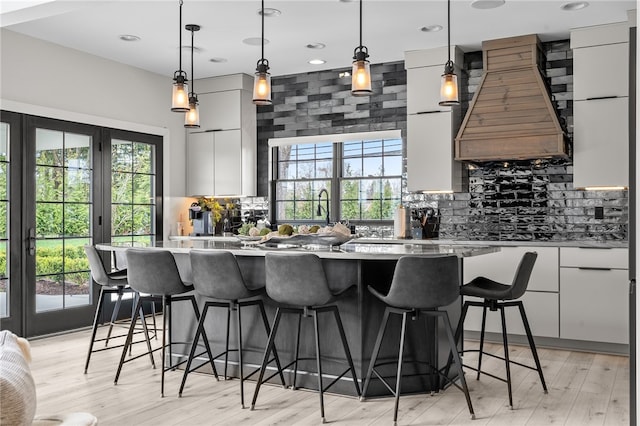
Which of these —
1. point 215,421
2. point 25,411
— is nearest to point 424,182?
point 215,421

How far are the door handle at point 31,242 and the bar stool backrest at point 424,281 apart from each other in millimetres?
3840

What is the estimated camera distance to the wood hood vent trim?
5.69 m

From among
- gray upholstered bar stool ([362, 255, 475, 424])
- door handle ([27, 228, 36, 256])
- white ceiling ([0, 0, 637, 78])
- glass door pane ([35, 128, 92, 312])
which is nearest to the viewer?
gray upholstered bar stool ([362, 255, 475, 424])

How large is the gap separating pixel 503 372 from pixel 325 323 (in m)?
1.48

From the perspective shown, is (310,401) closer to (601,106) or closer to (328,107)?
(601,106)

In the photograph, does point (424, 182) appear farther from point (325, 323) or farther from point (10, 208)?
point (10, 208)

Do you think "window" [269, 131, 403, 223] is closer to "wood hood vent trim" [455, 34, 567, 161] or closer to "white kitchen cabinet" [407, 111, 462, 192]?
"white kitchen cabinet" [407, 111, 462, 192]

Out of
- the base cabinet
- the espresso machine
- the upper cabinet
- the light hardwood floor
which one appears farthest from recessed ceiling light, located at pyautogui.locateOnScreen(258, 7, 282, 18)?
the base cabinet

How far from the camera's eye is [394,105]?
271 inches

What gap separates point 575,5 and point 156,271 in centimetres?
393

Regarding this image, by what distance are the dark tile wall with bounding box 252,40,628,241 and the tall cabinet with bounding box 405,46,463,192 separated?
0.93 feet

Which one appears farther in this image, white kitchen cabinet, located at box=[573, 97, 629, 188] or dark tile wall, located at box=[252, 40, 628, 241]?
dark tile wall, located at box=[252, 40, 628, 241]

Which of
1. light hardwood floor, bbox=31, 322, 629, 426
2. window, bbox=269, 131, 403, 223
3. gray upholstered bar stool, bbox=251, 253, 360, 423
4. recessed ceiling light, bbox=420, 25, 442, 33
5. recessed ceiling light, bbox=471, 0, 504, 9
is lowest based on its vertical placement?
light hardwood floor, bbox=31, 322, 629, 426

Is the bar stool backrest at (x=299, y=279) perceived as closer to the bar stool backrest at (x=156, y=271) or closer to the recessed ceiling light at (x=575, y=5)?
the bar stool backrest at (x=156, y=271)
